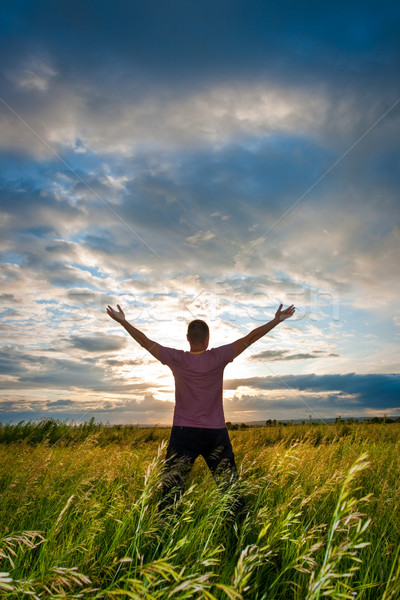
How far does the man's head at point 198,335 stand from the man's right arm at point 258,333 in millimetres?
377

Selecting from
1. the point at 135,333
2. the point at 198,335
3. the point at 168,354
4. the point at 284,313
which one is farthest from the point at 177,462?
the point at 284,313

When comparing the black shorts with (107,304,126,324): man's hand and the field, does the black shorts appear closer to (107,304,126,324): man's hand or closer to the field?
the field

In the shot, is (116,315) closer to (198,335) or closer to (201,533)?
(198,335)

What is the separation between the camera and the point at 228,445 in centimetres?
505

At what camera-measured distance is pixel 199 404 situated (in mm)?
5082

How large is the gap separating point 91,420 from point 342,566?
13.9 meters

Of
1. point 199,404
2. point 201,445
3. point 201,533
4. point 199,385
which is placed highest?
point 199,385

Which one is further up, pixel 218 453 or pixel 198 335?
pixel 198 335

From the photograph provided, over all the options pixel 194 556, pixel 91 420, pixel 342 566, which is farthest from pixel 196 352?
pixel 91 420

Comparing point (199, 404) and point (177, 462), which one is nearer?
point (177, 462)

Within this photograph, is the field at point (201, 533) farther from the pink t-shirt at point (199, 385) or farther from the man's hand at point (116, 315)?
the man's hand at point (116, 315)

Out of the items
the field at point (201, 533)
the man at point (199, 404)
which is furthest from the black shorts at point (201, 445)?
the field at point (201, 533)

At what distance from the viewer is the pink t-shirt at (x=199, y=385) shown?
5051 mm

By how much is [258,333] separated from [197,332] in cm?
80
